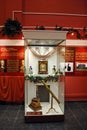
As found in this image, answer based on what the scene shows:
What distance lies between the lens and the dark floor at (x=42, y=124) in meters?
5.64

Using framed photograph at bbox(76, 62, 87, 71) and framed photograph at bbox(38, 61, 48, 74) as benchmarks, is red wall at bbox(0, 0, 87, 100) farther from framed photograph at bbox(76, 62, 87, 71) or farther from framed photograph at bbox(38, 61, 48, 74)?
framed photograph at bbox(38, 61, 48, 74)

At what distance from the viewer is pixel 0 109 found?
7480mm

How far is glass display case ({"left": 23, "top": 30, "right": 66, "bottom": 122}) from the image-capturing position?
6.04m

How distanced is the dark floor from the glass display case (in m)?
0.27

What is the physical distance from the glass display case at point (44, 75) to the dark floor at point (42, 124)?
0.87ft

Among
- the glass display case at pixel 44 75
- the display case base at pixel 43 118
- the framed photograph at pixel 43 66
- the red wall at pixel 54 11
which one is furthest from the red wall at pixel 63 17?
the display case base at pixel 43 118

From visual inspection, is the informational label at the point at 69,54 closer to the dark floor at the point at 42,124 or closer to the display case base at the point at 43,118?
the dark floor at the point at 42,124

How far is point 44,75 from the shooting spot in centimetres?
729

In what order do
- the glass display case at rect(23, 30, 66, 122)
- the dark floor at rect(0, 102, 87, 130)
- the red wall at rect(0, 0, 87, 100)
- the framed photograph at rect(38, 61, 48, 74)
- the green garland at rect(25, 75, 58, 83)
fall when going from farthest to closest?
the red wall at rect(0, 0, 87, 100)
the framed photograph at rect(38, 61, 48, 74)
the green garland at rect(25, 75, 58, 83)
the glass display case at rect(23, 30, 66, 122)
the dark floor at rect(0, 102, 87, 130)

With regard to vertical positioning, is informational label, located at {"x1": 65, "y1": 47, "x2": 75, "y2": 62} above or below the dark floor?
above

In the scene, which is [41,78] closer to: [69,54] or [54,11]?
[69,54]

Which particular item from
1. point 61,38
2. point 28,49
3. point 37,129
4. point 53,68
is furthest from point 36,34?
point 37,129

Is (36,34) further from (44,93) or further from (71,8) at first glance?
(71,8)

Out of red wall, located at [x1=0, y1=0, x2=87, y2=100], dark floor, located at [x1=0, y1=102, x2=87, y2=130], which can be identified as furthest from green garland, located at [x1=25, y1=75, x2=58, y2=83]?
red wall, located at [x1=0, y1=0, x2=87, y2=100]
